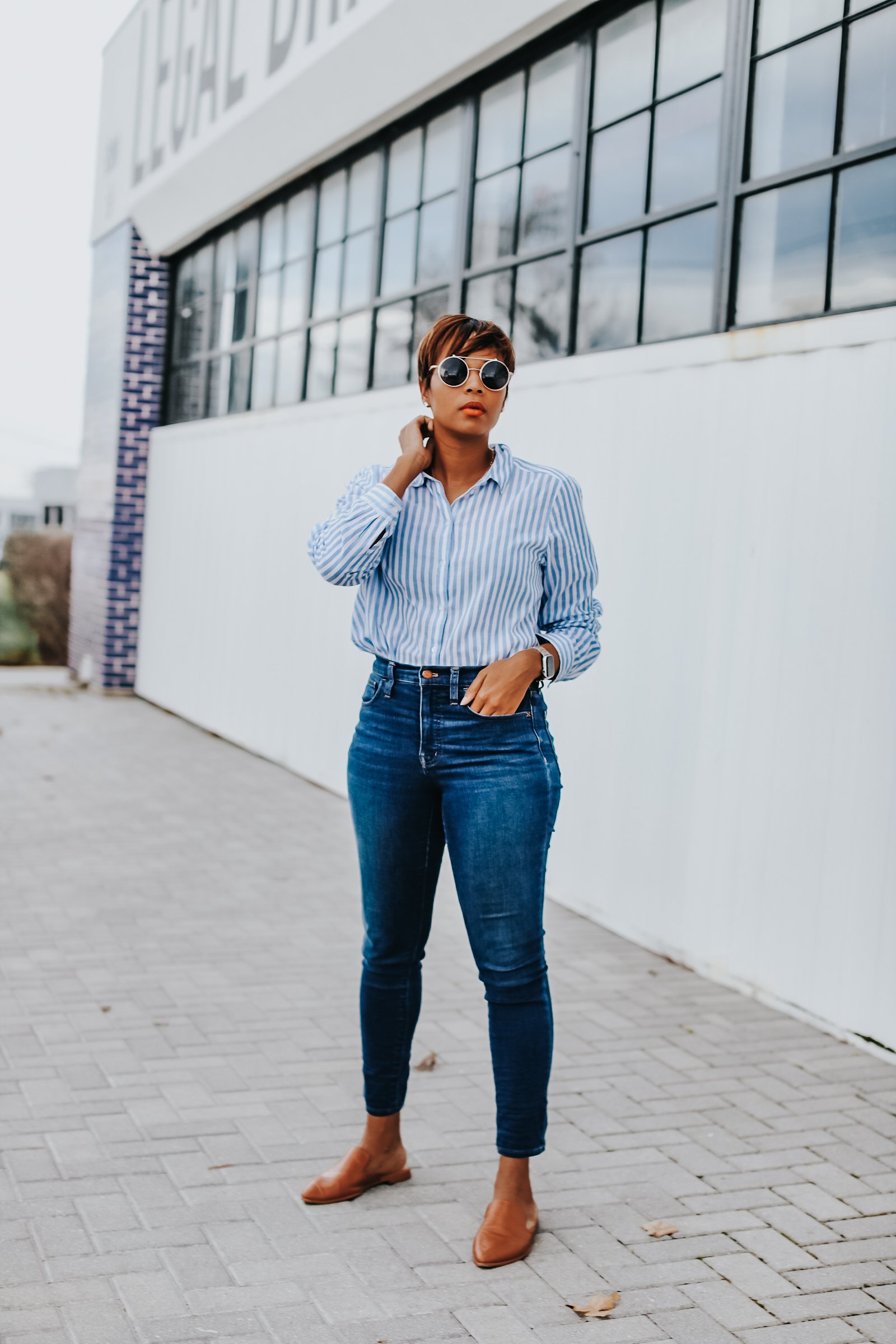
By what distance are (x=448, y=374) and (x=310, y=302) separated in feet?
25.8

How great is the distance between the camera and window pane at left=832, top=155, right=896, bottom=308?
4.83 metres

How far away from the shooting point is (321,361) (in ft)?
33.6

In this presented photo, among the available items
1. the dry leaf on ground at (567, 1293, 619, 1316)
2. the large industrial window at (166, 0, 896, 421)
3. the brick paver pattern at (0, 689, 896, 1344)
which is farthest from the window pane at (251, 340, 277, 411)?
the dry leaf on ground at (567, 1293, 619, 1316)

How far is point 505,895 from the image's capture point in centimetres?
297

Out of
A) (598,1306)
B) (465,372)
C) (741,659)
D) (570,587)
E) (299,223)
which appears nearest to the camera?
(598,1306)

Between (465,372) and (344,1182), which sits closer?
(465,372)

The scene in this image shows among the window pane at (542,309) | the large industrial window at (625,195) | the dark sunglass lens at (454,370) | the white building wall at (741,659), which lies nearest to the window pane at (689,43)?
the large industrial window at (625,195)

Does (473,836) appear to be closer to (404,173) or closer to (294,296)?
(404,173)

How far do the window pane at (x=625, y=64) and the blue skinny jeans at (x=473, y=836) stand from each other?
4.24 metres

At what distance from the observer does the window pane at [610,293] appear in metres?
6.40

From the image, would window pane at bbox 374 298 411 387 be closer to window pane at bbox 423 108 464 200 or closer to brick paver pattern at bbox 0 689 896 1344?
window pane at bbox 423 108 464 200

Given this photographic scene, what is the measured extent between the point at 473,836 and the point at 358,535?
0.67 meters

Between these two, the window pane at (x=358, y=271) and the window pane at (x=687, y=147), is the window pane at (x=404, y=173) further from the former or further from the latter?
the window pane at (x=687, y=147)

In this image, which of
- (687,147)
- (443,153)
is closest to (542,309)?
(687,147)
